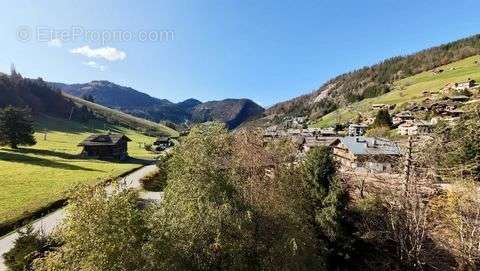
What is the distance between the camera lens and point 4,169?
68.9 metres

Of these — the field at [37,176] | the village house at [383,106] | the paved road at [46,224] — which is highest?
the village house at [383,106]

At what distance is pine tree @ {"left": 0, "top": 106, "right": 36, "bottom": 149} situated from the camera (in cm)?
9469

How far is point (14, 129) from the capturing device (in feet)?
313

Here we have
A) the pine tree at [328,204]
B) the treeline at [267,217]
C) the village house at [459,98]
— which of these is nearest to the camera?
the treeline at [267,217]

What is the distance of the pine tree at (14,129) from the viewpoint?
9469cm

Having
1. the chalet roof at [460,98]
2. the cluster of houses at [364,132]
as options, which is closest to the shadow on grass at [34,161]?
the cluster of houses at [364,132]

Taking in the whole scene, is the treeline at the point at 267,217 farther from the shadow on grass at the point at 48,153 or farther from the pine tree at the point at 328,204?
the shadow on grass at the point at 48,153

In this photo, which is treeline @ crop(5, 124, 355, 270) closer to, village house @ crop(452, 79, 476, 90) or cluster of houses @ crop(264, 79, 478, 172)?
cluster of houses @ crop(264, 79, 478, 172)

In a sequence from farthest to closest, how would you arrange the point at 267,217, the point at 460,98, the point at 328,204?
Answer: the point at 460,98 → the point at 328,204 → the point at 267,217

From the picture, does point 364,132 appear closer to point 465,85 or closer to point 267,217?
point 465,85

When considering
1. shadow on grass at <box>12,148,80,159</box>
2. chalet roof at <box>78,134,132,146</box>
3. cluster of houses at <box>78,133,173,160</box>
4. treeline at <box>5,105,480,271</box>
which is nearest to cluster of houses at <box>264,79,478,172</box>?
treeline at <box>5,105,480,271</box>

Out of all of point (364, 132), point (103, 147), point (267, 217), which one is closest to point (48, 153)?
point (103, 147)

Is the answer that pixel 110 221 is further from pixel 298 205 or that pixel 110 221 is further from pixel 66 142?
pixel 66 142

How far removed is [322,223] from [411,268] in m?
7.95
